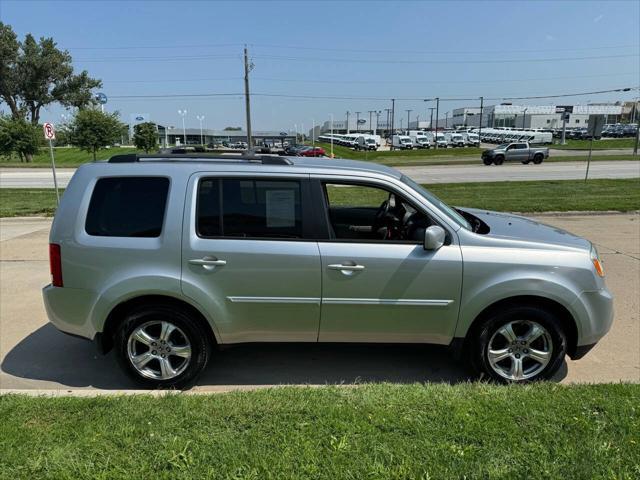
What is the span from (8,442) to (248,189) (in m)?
2.17

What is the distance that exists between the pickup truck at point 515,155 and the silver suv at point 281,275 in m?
40.2

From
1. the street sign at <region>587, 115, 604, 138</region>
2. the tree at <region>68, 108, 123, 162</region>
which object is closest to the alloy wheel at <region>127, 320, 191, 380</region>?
the street sign at <region>587, 115, 604, 138</region>

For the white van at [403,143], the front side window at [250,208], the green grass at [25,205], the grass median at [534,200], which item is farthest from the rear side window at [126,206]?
the white van at [403,143]

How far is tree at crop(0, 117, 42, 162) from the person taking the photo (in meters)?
46.0

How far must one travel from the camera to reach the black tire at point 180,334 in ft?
12.2

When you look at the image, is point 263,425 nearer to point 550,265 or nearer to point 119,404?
point 119,404

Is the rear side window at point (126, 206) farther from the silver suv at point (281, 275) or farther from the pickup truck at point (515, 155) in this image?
the pickup truck at point (515, 155)

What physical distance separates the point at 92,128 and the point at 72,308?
145 ft

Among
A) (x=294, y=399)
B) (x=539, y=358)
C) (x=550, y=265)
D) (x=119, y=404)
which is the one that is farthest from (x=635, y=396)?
(x=119, y=404)

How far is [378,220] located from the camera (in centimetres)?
469

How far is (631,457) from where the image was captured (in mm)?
2578

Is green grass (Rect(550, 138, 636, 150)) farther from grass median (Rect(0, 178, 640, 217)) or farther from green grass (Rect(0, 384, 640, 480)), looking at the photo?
green grass (Rect(0, 384, 640, 480))

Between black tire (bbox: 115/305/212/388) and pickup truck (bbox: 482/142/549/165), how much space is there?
41.2m

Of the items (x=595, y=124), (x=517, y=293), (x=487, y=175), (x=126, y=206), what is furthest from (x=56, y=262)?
(x=487, y=175)
